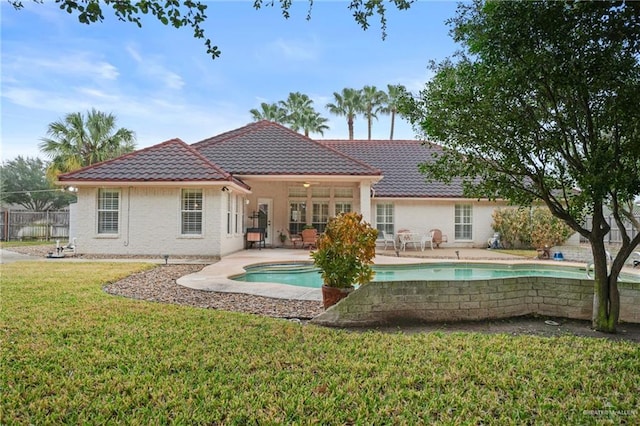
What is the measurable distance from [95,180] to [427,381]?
48.4 feet

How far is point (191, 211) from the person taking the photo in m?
15.3

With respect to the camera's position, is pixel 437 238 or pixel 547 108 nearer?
pixel 547 108

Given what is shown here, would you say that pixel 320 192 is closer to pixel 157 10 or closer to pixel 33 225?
pixel 157 10

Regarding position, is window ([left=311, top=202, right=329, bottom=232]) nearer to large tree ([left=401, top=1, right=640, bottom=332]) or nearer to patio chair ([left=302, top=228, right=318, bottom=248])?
patio chair ([left=302, top=228, right=318, bottom=248])

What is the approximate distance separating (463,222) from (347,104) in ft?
73.3

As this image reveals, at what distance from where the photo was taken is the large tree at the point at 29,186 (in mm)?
38125

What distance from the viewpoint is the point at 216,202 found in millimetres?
15203

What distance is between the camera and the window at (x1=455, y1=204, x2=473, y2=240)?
2091 cm

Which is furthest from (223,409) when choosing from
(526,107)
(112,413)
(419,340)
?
(526,107)

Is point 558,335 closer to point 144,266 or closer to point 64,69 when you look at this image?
point 144,266

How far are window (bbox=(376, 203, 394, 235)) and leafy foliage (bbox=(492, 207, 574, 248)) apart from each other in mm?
5237

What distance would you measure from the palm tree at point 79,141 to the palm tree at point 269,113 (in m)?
15.1

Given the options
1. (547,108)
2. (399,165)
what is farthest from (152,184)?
(399,165)

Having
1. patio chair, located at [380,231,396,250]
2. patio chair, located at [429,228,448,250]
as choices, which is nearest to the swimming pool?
patio chair, located at [380,231,396,250]
